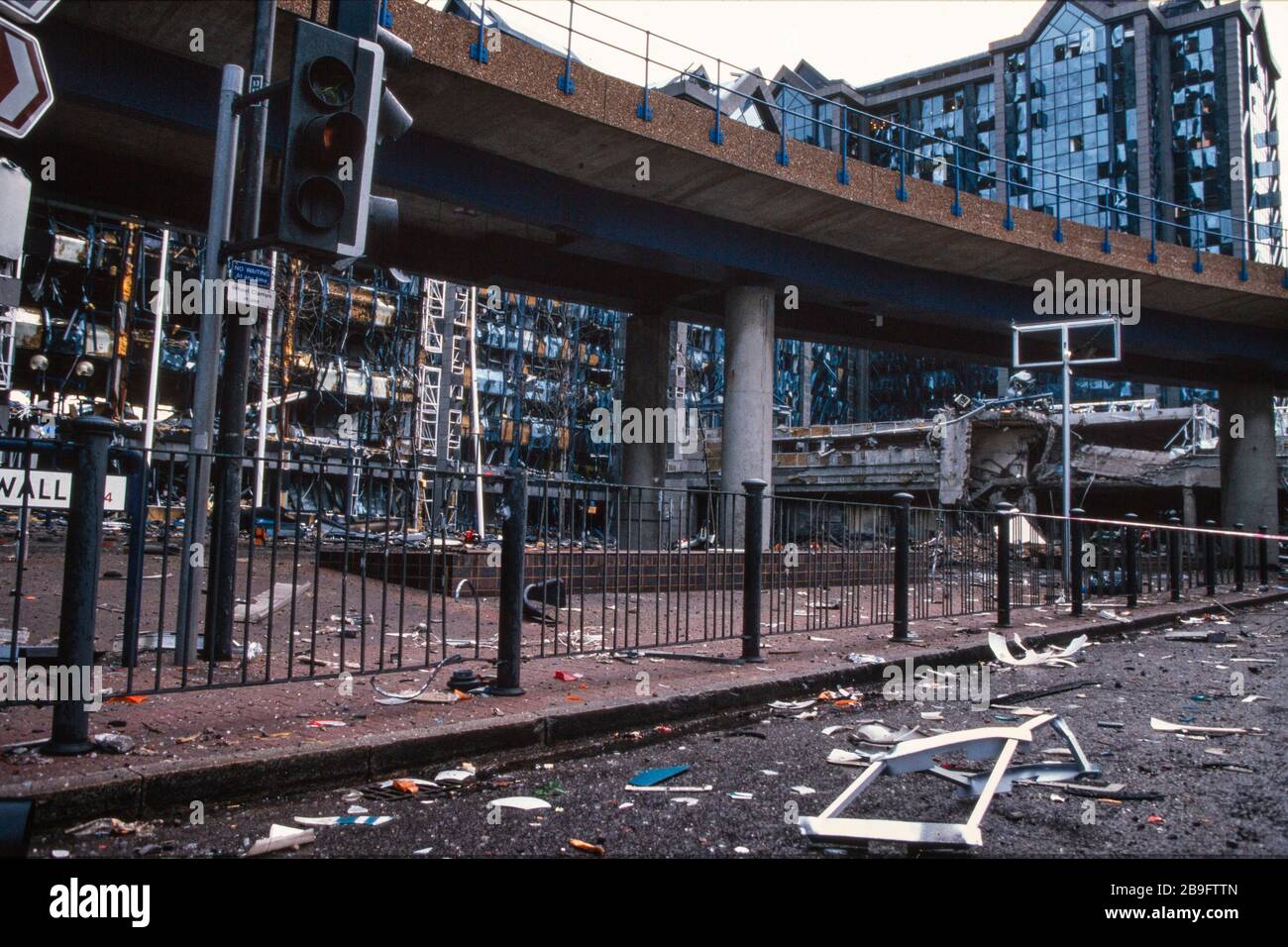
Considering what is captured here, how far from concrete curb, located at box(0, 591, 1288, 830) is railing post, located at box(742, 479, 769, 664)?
22.0 inches

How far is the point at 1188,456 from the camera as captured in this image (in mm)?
34344

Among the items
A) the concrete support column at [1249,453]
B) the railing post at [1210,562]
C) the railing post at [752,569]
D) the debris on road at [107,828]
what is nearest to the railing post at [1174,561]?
the railing post at [1210,562]

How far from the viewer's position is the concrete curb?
3.39 metres

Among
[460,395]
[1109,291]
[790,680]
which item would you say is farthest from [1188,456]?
[790,680]

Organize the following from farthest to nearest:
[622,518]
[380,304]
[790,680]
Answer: [380,304], [622,518], [790,680]

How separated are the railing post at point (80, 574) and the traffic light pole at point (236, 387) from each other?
169 centimetres

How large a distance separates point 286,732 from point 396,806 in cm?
103

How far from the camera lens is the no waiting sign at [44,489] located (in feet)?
13.6

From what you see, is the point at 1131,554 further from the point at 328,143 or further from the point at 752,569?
the point at 328,143

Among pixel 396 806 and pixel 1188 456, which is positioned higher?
pixel 1188 456

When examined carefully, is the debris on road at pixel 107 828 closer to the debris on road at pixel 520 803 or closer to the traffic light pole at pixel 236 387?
the debris on road at pixel 520 803

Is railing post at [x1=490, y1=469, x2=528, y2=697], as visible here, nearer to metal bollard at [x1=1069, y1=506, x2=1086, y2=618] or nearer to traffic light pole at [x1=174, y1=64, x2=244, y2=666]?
traffic light pole at [x1=174, y1=64, x2=244, y2=666]
